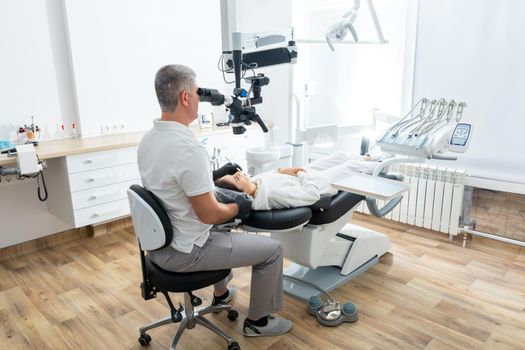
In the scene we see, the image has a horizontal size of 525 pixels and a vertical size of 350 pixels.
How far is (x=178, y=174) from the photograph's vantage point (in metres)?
1.60

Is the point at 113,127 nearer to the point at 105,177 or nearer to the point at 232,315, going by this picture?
the point at 105,177

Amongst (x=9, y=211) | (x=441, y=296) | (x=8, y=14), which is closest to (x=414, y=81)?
(x=441, y=296)

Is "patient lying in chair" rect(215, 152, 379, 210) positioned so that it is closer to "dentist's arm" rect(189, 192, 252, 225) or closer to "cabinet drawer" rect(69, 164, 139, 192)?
"dentist's arm" rect(189, 192, 252, 225)

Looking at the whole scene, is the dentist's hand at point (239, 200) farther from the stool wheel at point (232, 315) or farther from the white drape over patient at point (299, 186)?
the stool wheel at point (232, 315)

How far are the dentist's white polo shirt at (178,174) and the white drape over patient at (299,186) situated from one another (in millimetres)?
356

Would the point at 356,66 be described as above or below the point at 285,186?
above

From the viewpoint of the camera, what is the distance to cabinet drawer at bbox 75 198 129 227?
292cm

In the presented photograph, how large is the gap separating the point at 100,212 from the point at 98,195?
0.42 feet

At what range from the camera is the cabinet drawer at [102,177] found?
285 cm

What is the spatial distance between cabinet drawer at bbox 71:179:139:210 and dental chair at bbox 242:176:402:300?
1.27m

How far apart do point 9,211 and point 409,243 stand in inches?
112

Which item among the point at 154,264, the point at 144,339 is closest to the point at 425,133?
the point at 154,264

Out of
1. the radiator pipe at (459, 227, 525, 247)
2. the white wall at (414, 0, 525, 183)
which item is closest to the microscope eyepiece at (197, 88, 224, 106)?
the white wall at (414, 0, 525, 183)

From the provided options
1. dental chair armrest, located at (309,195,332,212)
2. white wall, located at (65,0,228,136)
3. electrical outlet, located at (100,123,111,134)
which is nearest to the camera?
dental chair armrest, located at (309,195,332,212)
